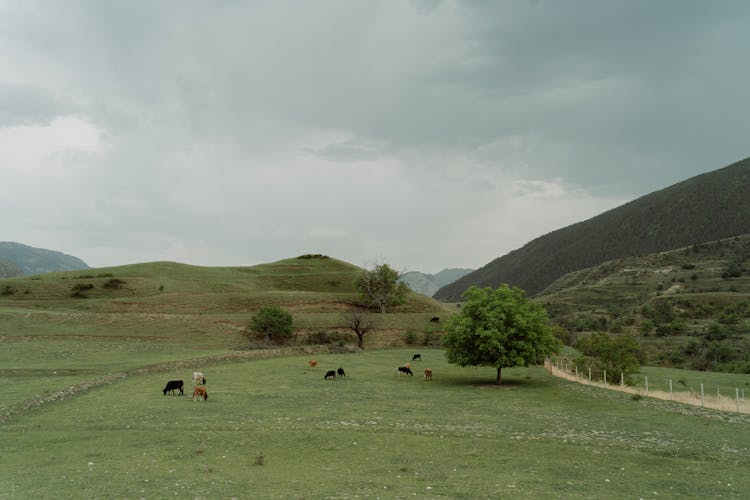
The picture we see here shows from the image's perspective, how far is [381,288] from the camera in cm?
11881

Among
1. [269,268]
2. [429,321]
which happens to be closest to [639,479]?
[429,321]

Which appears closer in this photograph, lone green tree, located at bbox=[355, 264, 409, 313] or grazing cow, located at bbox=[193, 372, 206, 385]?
grazing cow, located at bbox=[193, 372, 206, 385]

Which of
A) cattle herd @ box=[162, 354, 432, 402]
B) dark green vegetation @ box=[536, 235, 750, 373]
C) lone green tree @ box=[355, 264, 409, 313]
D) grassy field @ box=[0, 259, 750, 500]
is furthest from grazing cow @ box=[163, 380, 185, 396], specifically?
lone green tree @ box=[355, 264, 409, 313]

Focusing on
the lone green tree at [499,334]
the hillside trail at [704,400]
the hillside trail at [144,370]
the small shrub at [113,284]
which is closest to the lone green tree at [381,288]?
the hillside trail at [144,370]

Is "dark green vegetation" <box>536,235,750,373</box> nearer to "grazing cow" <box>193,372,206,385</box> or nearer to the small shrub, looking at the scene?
"grazing cow" <box>193,372,206,385</box>

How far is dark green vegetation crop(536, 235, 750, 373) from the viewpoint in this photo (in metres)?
81.6

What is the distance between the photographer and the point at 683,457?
19938 mm

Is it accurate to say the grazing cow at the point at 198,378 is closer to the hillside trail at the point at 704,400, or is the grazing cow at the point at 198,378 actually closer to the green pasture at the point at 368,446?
the green pasture at the point at 368,446

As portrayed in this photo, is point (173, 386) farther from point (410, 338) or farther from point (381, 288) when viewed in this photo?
point (381, 288)

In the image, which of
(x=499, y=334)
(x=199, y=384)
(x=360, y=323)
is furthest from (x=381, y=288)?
(x=199, y=384)

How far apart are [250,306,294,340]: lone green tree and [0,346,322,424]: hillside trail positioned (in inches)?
592

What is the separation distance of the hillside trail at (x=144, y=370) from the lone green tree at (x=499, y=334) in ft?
83.8

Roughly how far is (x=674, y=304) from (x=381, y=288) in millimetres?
68231

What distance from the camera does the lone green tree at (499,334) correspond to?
44.4m
